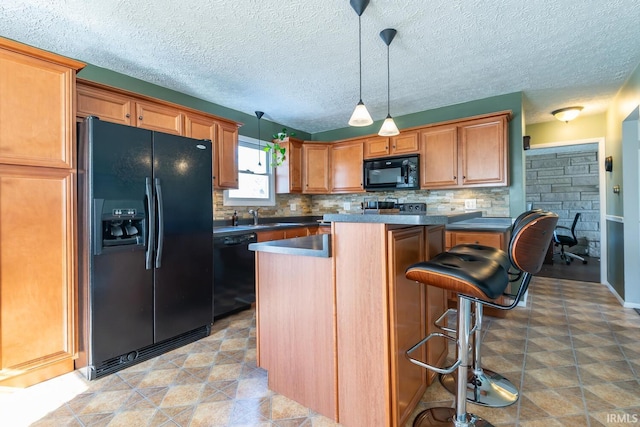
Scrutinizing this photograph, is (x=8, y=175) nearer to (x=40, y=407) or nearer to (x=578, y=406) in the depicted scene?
(x=40, y=407)

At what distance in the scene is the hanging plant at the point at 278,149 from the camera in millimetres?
4214

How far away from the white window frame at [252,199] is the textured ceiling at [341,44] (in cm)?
66

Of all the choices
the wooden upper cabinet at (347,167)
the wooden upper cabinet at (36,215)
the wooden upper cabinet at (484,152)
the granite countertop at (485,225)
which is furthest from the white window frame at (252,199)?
the wooden upper cabinet at (484,152)

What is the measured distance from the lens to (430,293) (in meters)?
1.84

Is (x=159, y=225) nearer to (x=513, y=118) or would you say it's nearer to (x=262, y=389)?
(x=262, y=389)

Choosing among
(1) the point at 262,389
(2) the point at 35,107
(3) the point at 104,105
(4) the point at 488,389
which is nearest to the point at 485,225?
(4) the point at 488,389

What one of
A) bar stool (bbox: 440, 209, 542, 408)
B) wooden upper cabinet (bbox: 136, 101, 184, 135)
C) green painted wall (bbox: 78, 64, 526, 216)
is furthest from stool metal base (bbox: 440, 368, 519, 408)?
wooden upper cabinet (bbox: 136, 101, 184, 135)

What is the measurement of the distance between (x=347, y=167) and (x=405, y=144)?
935mm

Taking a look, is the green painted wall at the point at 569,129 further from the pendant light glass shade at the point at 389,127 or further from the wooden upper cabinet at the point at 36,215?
the wooden upper cabinet at the point at 36,215

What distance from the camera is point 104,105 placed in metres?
2.47

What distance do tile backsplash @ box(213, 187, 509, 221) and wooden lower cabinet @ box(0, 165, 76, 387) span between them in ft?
5.61

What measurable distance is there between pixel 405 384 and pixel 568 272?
4.98m

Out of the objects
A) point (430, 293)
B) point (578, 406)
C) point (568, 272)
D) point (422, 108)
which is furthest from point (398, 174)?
point (568, 272)

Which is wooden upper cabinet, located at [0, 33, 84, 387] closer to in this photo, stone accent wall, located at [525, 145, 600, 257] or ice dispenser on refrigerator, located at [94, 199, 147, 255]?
ice dispenser on refrigerator, located at [94, 199, 147, 255]
